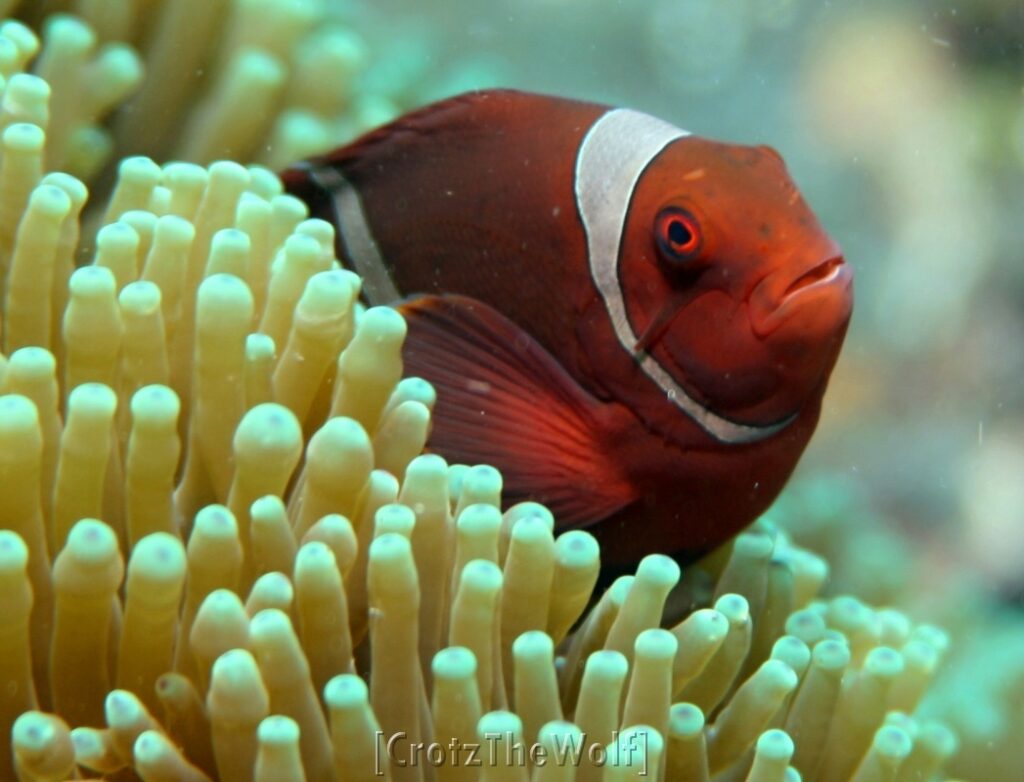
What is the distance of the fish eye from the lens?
46.4 inches

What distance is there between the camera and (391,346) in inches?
39.1

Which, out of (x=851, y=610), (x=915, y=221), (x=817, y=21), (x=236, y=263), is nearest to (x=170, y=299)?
(x=236, y=263)

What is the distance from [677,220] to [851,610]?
57 centimetres

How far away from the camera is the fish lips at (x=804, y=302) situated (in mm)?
1119

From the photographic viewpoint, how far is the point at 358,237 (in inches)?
57.1

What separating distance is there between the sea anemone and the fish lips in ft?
0.91

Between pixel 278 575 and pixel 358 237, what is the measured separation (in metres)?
0.72

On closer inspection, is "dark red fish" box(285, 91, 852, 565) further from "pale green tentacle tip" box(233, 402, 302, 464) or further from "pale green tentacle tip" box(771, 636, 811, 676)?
"pale green tentacle tip" box(233, 402, 302, 464)

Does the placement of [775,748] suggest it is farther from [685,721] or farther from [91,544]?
[91,544]

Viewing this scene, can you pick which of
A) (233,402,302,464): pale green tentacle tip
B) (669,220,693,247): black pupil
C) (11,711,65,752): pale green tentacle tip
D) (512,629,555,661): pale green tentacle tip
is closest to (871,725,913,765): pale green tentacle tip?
(512,629,555,661): pale green tentacle tip

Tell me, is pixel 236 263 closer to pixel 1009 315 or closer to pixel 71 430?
pixel 71 430

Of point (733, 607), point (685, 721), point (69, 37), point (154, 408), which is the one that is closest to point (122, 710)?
point (154, 408)

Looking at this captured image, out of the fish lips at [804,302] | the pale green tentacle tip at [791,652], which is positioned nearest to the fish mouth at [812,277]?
the fish lips at [804,302]

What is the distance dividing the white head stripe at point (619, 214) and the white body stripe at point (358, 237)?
28 centimetres
